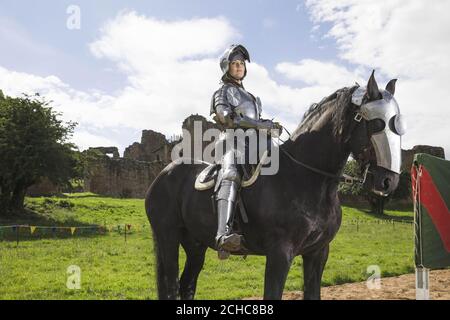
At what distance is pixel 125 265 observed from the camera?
12391 millimetres

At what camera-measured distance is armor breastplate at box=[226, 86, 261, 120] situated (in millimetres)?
5102

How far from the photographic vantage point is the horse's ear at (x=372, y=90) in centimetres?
410

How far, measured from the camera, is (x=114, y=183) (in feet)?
161

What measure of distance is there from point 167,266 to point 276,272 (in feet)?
6.13

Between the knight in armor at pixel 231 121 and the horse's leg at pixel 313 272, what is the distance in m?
0.82

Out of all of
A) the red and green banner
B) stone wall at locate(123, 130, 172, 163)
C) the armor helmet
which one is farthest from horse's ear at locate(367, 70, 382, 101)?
stone wall at locate(123, 130, 172, 163)

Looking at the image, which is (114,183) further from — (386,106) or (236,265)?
(386,106)

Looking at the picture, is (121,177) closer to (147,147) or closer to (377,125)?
(147,147)

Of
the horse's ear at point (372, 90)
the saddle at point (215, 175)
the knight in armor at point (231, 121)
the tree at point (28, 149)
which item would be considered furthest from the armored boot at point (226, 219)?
the tree at point (28, 149)

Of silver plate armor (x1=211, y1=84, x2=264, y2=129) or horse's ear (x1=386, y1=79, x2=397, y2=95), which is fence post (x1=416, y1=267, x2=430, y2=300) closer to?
horse's ear (x1=386, y1=79, x2=397, y2=95)

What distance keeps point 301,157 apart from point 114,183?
153 feet

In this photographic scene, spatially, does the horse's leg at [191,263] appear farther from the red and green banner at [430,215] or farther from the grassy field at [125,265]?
the red and green banner at [430,215]

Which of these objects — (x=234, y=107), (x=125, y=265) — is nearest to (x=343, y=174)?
(x=234, y=107)
